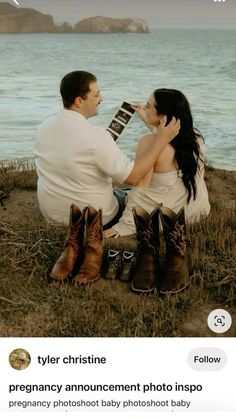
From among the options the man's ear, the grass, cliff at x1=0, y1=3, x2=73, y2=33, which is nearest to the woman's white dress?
the grass

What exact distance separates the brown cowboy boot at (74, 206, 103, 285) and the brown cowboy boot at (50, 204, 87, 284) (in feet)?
0.14

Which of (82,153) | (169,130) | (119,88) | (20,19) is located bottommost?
(119,88)

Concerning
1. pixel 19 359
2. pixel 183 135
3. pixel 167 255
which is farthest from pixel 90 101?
pixel 19 359

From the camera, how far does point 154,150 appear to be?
10.8ft

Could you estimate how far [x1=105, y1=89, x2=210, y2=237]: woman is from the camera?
3412mm

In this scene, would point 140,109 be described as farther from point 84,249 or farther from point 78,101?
point 84,249

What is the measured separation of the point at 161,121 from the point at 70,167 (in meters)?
0.56

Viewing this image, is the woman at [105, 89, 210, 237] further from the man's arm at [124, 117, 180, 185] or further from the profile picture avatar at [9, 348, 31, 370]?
the profile picture avatar at [9, 348, 31, 370]

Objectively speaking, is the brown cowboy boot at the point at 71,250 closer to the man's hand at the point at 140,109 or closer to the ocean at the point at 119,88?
the man's hand at the point at 140,109

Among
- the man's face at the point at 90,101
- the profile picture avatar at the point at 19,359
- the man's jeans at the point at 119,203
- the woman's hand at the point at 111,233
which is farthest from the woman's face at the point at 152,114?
the profile picture avatar at the point at 19,359

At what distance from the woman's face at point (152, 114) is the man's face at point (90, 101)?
0.94ft

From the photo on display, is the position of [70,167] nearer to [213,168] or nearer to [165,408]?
[165,408]

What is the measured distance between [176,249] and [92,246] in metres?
0.42

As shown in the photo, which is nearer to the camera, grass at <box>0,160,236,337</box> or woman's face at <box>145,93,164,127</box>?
grass at <box>0,160,236,337</box>
